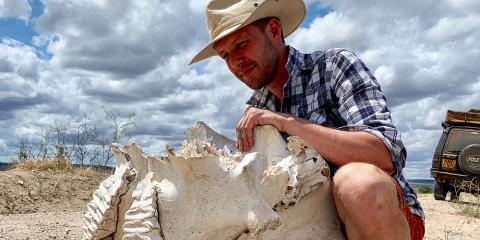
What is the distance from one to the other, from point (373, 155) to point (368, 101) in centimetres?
23

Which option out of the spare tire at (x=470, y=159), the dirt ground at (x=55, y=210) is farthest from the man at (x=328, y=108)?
the spare tire at (x=470, y=159)

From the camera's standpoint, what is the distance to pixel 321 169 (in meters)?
1.98

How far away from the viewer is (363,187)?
6.15ft

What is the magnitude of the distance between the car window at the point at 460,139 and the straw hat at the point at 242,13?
827 centimetres

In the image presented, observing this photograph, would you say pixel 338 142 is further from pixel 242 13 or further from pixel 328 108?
pixel 242 13

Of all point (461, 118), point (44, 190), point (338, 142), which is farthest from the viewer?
point (461, 118)

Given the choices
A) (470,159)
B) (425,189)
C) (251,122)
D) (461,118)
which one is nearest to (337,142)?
(251,122)

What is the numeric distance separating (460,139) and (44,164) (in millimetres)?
7399

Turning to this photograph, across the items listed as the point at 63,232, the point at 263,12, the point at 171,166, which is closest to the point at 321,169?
the point at 171,166

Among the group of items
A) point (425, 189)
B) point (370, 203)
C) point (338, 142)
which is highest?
point (338, 142)

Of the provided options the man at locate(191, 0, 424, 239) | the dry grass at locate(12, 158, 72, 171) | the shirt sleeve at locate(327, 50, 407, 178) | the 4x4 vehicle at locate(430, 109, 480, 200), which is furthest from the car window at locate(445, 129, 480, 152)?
the shirt sleeve at locate(327, 50, 407, 178)

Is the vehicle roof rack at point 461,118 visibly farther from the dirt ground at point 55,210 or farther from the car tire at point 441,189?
the dirt ground at point 55,210

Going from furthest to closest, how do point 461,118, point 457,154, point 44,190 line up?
1. point 461,118
2. point 457,154
3. point 44,190

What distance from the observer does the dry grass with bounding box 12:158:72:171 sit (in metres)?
8.02
